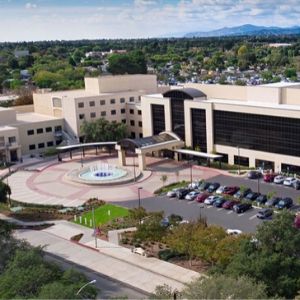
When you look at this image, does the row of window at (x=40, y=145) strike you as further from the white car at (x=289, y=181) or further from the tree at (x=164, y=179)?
the white car at (x=289, y=181)

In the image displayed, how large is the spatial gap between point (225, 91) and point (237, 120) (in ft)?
22.6

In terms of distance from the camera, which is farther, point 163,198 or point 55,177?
point 55,177

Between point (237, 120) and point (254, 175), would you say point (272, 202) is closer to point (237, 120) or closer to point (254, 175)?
point (254, 175)

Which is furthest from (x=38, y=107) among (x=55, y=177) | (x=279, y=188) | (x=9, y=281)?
(x=9, y=281)

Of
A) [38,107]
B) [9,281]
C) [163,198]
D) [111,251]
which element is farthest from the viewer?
[38,107]

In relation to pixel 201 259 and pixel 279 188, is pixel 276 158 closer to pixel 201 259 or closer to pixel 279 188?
pixel 279 188

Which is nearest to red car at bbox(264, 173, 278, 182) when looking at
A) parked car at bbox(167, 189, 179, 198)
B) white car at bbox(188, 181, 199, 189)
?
white car at bbox(188, 181, 199, 189)

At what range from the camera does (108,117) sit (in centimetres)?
7456

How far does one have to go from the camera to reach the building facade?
54.2 meters

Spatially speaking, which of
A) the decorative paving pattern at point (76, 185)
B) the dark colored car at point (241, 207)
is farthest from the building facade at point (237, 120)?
the dark colored car at point (241, 207)

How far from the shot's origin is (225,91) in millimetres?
64000

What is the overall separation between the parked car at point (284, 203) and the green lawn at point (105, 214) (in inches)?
515

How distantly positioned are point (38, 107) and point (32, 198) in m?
32.2

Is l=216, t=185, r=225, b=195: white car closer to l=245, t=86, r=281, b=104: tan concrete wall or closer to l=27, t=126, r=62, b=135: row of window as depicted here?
l=245, t=86, r=281, b=104: tan concrete wall
